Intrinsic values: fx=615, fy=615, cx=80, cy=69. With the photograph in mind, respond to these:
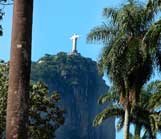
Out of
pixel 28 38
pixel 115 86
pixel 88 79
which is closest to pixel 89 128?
pixel 88 79

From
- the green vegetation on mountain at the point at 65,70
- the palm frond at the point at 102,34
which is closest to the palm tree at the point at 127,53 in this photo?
the palm frond at the point at 102,34

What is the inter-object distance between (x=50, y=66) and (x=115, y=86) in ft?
450

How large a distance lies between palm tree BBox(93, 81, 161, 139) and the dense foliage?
2.66m

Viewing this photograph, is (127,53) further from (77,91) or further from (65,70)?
(77,91)

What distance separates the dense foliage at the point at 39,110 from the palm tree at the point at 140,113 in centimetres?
266

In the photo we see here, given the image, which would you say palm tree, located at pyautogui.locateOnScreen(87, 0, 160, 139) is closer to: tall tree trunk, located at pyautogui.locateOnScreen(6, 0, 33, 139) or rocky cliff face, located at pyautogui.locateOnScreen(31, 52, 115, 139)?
tall tree trunk, located at pyautogui.locateOnScreen(6, 0, 33, 139)

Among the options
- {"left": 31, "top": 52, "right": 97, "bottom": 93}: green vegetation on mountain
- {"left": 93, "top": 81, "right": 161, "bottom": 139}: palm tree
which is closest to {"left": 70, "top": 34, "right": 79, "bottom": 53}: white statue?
{"left": 31, "top": 52, "right": 97, "bottom": 93}: green vegetation on mountain

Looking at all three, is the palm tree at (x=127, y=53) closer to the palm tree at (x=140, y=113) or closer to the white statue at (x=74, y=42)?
the palm tree at (x=140, y=113)

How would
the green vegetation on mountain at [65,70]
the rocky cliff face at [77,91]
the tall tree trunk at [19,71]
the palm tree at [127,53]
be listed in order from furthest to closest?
the rocky cliff face at [77,91], the green vegetation on mountain at [65,70], the palm tree at [127,53], the tall tree trunk at [19,71]

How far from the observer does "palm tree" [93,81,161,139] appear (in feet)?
126

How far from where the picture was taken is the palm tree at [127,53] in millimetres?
32125

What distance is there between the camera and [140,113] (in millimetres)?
41375

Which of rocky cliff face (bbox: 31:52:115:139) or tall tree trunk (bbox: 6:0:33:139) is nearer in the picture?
Result: tall tree trunk (bbox: 6:0:33:139)

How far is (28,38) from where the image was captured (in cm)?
787
